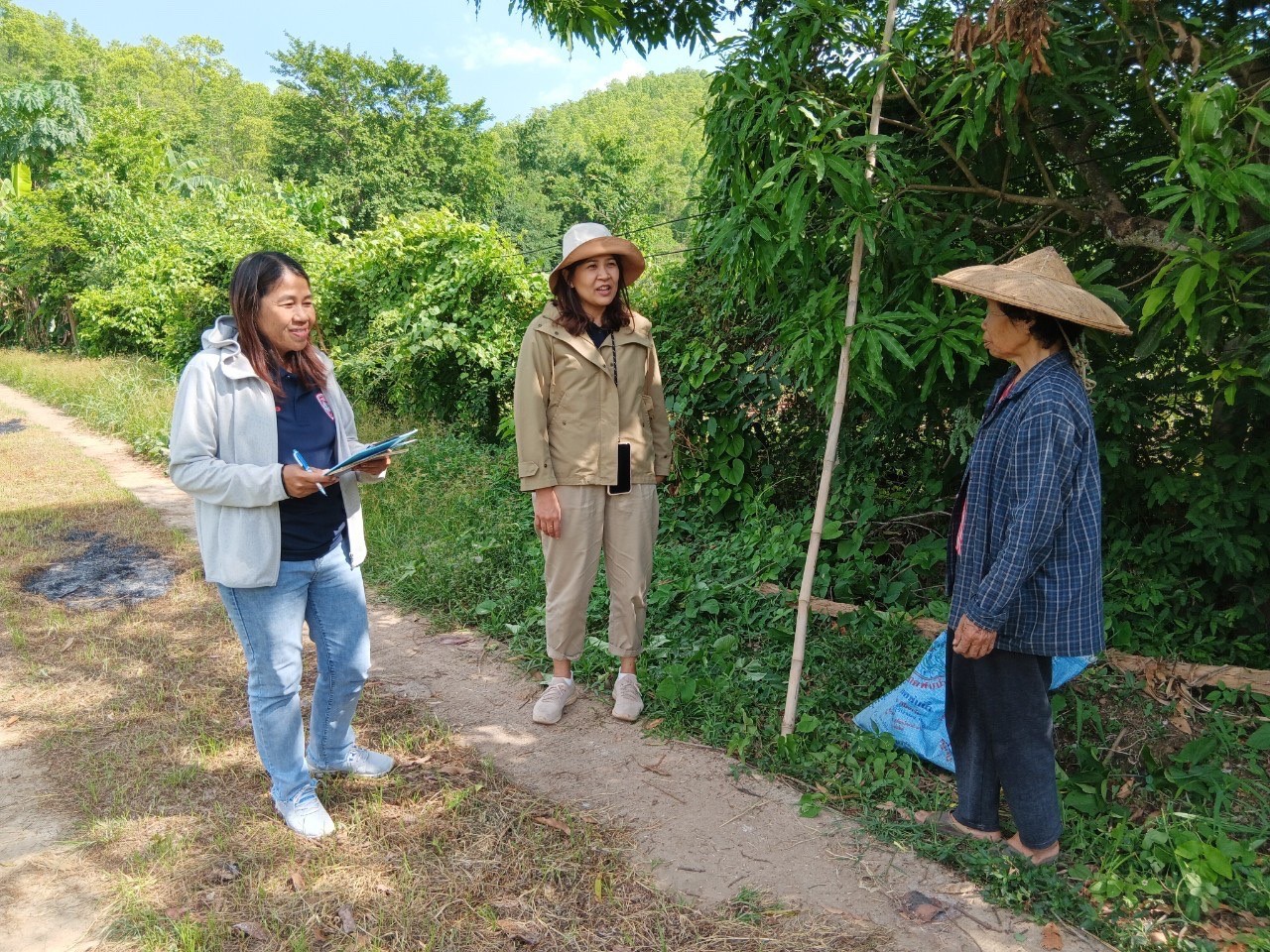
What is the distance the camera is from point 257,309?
2.95 m

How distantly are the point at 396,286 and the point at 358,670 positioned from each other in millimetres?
7154

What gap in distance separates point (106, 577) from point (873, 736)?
5176 mm

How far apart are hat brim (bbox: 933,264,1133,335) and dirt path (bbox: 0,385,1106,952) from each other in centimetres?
184

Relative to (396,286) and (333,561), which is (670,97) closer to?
(396,286)

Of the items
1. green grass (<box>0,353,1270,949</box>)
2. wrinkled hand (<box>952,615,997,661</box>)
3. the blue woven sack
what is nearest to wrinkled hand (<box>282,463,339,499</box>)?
green grass (<box>0,353,1270,949</box>)

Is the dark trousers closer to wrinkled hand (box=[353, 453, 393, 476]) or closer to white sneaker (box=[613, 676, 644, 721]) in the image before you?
white sneaker (box=[613, 676, 644, 721])

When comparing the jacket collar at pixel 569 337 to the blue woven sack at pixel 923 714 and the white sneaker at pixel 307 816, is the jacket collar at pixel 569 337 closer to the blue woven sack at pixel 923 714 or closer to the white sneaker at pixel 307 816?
the blue woven sack at pixel 923 714

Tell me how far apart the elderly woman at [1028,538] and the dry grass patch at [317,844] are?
761 mm

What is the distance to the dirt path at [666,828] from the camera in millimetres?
2801

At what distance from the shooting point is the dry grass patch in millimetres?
2760

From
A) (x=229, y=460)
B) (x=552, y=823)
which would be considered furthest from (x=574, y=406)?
(x=552, y=823)

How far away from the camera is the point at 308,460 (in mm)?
3102

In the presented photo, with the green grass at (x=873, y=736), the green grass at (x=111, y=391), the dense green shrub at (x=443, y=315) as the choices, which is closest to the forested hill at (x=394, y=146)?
the green grass at (x=111, y=391)

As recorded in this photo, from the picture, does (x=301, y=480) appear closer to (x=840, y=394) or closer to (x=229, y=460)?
(x=229, y=460)
